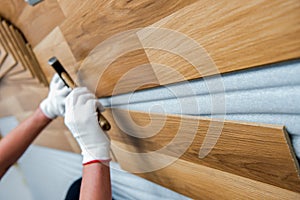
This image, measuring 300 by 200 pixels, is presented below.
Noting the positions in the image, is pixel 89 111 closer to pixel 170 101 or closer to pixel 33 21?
pixel 170 101

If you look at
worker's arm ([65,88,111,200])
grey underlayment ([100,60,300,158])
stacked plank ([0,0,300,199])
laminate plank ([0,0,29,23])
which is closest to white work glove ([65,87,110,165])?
worker's arm ([65,88,111,200])

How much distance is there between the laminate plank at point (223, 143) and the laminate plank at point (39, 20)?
0.35 meters

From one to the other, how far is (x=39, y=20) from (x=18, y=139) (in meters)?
0.45

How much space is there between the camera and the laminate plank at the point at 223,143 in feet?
1.65

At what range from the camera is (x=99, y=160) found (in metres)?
0.77

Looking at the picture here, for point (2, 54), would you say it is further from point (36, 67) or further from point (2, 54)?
point (36, 67)

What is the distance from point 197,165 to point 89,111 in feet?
1.09

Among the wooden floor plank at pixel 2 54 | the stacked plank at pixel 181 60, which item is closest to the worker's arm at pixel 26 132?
the stacked plank at pixel 181 60

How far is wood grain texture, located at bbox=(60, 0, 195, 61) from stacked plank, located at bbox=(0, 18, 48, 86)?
0.36m

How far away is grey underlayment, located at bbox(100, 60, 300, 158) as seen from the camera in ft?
1.45

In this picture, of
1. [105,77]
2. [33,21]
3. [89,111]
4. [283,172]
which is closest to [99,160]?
[89,111]

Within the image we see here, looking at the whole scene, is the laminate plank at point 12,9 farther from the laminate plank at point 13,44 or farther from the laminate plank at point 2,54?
the laminate plank at point 2,54

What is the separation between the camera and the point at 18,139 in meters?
1.05

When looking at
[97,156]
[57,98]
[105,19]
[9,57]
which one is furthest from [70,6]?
[9,57]
